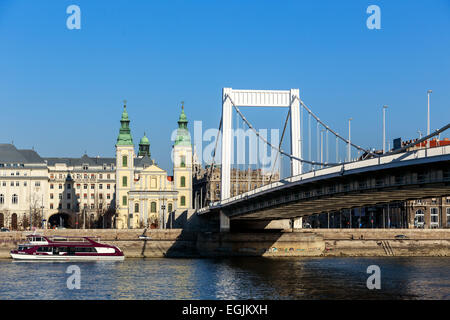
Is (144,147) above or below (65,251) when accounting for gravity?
above

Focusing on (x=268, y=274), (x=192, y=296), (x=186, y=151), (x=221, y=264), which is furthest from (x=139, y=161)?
(x=192, y=296)

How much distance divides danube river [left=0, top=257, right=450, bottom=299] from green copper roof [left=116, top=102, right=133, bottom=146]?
5967 centimetres

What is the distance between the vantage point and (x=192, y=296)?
1890 inches

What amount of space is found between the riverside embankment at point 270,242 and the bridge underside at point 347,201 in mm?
3510

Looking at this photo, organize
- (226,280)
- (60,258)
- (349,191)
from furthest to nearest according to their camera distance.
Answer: (60,258) < (226,280) < (349,191)

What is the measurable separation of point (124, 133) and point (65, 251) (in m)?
57.7

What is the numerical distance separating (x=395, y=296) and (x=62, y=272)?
28.2 m

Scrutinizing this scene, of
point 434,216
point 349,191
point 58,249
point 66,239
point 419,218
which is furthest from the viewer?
point 434,216

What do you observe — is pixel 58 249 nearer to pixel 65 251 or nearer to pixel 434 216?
pixel 65 251

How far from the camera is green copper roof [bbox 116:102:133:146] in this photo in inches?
5330

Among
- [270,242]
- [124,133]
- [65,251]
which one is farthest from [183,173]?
[65,251]

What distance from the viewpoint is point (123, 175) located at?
13238cm

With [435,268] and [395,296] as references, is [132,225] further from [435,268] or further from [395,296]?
[395,296]

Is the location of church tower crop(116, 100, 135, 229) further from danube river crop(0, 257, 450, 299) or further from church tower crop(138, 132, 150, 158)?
danube river crop(0, 257, 450, 299)
